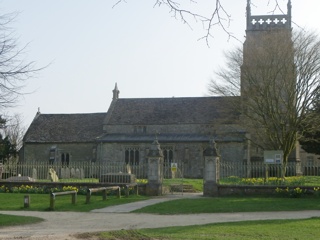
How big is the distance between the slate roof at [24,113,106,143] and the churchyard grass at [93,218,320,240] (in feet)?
125

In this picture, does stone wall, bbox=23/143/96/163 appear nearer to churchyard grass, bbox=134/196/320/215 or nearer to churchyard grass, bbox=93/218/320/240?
churchyard grass, bbox=134/196/320/215

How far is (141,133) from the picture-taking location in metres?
49.7

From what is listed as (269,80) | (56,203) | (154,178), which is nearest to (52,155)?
(269,80)

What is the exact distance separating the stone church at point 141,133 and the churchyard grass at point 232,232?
30816mm

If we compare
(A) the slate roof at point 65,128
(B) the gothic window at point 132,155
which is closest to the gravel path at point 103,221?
(B) the gothic window at point 132,155

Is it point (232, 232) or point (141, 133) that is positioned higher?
point (141, 133)

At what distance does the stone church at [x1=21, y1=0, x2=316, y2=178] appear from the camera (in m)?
46.5

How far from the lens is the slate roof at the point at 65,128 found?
50844mm

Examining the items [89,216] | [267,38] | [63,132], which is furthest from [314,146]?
[89,216]

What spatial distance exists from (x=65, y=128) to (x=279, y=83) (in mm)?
25059

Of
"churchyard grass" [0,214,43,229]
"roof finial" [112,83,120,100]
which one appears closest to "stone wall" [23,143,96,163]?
"roof finial" [112,83,120,100]

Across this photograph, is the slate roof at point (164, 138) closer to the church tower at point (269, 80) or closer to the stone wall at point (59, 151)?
the stone wall at point (59, 151)

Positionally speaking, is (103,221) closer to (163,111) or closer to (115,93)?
(163,111)

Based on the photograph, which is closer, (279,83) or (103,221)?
(103,221)
